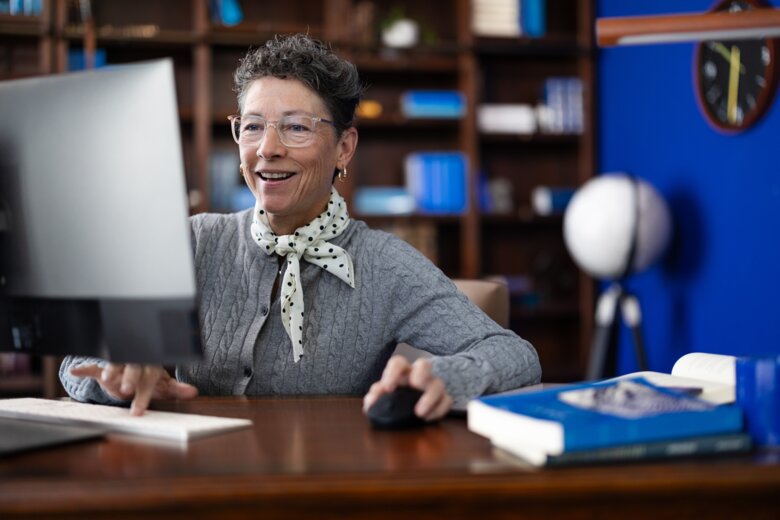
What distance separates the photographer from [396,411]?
1.03 m

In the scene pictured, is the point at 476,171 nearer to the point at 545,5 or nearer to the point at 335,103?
the point at 545,5

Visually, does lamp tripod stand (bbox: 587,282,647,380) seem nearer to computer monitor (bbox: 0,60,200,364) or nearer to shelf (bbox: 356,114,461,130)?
shelf (bbox: 356,114,461,130)

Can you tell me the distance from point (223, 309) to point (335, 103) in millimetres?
451

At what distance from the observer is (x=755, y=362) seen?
0.92 meters

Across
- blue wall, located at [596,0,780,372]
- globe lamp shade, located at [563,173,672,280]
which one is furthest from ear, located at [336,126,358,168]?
globe lamp shade, located at [563,173,672,280]

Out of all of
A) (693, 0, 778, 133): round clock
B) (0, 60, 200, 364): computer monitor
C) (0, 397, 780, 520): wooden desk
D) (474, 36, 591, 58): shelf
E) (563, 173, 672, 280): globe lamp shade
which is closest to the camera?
(0, 397, 780, 520): wooden desk

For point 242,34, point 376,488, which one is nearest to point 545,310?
point 242,34

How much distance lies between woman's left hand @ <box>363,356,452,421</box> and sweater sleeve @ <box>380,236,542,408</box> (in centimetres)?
5

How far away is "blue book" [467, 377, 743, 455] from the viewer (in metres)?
0.81

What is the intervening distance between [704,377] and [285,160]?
831mm

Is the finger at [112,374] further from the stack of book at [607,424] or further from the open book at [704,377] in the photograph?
the open book at [704,377]

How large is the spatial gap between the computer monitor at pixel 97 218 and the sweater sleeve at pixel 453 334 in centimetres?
40

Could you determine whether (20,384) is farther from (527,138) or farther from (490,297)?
(490,297)

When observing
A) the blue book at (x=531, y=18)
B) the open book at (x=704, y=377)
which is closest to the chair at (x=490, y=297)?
the open book at (x=704, y=377)
